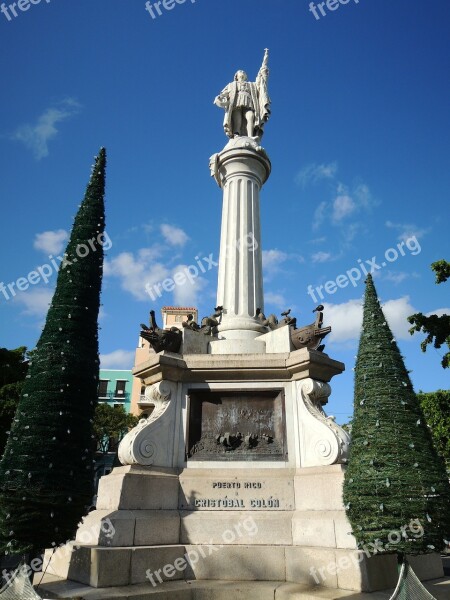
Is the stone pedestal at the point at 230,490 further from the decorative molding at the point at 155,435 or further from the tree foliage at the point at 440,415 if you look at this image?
the tree foliage at the point at 440,415

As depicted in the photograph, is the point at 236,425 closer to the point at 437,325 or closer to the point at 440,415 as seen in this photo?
the point at 437,325

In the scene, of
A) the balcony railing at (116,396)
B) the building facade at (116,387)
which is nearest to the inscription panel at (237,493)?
the building facade at (116,387)

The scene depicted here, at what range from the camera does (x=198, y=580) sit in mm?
7109

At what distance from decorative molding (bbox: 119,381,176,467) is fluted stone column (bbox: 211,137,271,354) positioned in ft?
6.01

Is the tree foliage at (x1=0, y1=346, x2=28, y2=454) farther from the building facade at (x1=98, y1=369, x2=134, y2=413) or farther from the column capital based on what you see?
the building facade at (x1=98, y1=369, x2=134, y2=413)

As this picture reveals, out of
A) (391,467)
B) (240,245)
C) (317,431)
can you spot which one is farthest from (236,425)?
(240,245)

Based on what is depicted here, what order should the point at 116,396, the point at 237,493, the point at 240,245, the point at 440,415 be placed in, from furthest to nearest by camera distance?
the point at 116,396, the point at 440,415, the point at 240,245, the point at 237,493

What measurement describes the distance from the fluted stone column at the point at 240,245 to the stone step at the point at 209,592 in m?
4.75

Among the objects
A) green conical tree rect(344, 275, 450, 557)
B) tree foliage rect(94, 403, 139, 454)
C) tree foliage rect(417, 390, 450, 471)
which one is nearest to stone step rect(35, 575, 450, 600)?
green conical tree rect(344, 275, 450, 557)

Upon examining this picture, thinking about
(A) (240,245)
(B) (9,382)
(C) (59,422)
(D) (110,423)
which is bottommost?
(C) (59,422)

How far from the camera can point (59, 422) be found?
22.9 feet

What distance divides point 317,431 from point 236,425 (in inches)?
62.5

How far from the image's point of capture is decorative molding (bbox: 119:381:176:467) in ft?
27.5

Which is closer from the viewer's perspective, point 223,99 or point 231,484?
point 231,484
